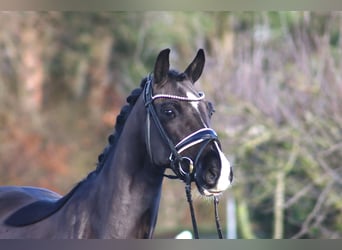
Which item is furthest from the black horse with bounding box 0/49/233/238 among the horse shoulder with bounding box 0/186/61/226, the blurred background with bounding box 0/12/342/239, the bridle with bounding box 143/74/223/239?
the blurred background with bounding box 0/12/342/239

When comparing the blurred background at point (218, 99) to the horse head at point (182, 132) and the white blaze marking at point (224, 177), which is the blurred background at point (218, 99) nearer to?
the horse head at point (182, 132)

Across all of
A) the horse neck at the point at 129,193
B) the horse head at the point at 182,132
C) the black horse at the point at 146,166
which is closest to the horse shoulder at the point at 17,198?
the black horse at the point at 146,166

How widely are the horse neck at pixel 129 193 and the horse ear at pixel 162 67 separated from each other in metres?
0.17

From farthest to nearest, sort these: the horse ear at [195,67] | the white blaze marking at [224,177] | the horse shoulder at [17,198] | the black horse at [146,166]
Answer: the horse shoulder at [17,198]
the horse ear at [195,67]
the black horse at [146,166]
the white blaze marking at [224,177]

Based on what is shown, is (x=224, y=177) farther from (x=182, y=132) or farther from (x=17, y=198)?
(x=17, y=198)

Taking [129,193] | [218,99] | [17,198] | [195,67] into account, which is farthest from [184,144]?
[218,99]

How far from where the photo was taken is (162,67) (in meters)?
4.10

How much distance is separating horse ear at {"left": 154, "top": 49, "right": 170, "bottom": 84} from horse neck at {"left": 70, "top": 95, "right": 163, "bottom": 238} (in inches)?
6.8

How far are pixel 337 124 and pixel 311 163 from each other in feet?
3.11

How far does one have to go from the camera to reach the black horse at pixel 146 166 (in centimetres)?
393

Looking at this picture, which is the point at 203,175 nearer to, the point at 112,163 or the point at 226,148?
the point at 112,163

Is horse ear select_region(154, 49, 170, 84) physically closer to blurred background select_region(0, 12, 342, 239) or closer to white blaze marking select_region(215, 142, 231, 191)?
white blaze marking select_region(215, 142, 231, 191)

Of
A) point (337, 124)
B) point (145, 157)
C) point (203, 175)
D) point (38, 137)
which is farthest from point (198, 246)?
point (38, 137)

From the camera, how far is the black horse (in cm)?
393
